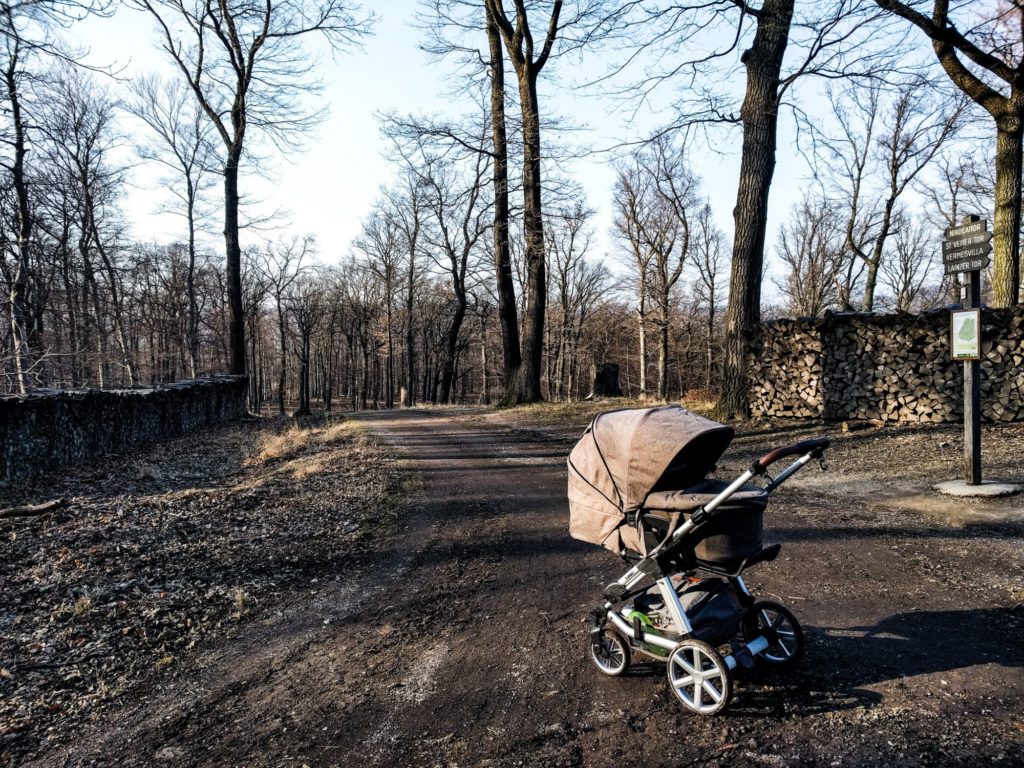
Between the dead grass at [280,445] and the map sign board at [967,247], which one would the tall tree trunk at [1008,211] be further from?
the dead grass at [280,445]

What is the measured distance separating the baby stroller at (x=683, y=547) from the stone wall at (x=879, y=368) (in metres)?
8.74

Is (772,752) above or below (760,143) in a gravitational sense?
below

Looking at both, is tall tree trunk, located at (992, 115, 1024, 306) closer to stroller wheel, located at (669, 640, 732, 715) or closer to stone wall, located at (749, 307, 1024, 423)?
stone wall, located at (749, 307, 1024, 423)

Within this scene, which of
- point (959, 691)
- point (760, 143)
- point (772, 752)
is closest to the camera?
point (772, 752)

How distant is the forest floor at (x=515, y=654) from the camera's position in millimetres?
2936

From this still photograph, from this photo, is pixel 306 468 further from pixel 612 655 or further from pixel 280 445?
pixel 612 655

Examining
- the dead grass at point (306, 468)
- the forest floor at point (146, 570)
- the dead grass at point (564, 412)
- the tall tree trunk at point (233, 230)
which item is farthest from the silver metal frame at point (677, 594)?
the tall tree trunk at point (233, 230)

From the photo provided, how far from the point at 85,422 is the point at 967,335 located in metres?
15.4

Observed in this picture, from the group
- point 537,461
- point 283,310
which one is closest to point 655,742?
point 537,461

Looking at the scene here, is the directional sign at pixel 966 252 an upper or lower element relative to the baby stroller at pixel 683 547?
upper

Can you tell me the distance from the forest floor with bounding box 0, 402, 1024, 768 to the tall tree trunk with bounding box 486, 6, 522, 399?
13540 millimetres

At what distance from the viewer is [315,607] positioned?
15.9 ft

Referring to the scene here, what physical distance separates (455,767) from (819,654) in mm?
2206

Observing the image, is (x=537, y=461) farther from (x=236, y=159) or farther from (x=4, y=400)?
(x=236, y=159)
